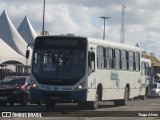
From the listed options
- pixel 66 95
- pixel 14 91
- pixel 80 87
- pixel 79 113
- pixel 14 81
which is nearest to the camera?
pixel 79 113

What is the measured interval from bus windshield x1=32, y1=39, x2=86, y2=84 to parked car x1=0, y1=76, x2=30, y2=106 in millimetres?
5530

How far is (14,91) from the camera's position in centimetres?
3067

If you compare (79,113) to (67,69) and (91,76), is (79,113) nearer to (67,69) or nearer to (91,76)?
(67,69)

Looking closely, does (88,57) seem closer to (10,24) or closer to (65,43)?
(65,43)

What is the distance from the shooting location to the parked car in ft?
100

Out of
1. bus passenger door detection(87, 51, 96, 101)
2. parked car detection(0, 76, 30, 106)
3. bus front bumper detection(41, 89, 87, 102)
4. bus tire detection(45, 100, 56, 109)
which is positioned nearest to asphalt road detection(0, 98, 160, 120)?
bus tire detection(45, 100, 56, 109)

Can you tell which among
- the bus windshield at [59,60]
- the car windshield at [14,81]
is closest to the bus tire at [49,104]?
the bus windshield at [59,60]

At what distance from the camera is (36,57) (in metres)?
25.5

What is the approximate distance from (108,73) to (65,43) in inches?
151

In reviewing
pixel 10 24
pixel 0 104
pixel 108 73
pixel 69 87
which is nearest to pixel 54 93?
pixel 69 87

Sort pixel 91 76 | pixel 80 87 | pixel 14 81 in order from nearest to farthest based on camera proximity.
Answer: pixel 80 87 → pixel 91 76 → pixel 14 81

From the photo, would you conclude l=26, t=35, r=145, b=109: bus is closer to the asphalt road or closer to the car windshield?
the asphalt road

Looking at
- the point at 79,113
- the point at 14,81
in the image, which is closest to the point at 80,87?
the point at 79,113

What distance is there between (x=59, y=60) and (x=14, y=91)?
6.34 m
